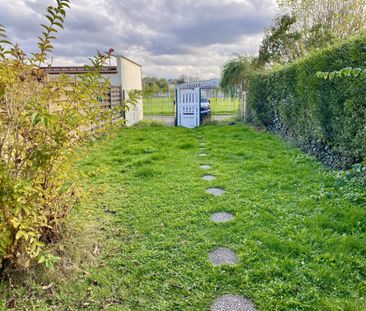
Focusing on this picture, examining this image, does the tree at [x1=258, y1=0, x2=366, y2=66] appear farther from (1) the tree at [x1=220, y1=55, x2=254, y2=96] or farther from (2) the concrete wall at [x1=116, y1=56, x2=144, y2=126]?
(2) the concrete wall at [x1=116, y1=56, x2=144, y2=126]

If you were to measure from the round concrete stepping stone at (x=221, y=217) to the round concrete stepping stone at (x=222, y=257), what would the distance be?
0.55m

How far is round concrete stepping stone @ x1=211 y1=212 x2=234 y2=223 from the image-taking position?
3.04 meters

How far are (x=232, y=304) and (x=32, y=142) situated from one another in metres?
→ 1.72

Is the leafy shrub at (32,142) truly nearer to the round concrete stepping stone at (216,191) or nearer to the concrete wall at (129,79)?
the round concrete stepping stone at (216,191)

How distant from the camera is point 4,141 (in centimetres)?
189

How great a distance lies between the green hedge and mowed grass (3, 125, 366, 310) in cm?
49

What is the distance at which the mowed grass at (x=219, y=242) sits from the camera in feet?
6.29

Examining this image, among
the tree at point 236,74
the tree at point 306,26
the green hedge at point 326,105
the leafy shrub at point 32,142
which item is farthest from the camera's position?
the tree at point 236,74

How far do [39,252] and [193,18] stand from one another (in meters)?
9.23

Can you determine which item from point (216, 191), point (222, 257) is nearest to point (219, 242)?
point (222, 257)

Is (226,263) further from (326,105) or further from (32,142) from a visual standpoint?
(326,105)

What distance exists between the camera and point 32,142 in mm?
1998

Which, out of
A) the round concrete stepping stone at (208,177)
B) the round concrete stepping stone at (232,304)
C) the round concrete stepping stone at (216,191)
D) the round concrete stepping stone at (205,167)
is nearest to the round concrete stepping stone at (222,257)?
the round concrete stepping stone at (232,304)

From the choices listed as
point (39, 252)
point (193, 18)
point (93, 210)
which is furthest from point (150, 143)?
point (39, 252)
